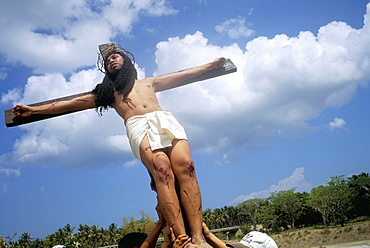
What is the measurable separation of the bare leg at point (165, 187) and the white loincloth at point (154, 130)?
0.28 ft

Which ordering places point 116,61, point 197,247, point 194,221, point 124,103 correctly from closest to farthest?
1. point 197,247
2. point 194,221
3. point 124,103
4. point 116,61

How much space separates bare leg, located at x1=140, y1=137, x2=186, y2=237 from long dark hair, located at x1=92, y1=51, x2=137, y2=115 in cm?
80

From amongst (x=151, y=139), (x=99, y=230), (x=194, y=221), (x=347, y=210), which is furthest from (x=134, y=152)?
(x=99, y=230)

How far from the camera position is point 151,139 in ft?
9.19

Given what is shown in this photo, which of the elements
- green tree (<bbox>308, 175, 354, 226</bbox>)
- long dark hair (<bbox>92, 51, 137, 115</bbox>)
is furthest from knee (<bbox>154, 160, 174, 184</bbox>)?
green tree (<bbox>308, 175, 354, 226</bbox>)

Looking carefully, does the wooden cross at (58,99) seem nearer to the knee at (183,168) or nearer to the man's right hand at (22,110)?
the man's right hand at (22,110)

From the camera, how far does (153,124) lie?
2.88 metres

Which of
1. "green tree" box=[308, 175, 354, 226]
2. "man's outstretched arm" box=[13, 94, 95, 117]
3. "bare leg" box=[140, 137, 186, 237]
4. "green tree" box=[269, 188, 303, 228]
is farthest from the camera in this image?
"green tree" box=[269, 188, 303, 228]

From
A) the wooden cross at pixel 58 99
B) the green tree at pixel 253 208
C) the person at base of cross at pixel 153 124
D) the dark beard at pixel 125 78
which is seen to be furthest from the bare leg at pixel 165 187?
the green tree at pixel 253 208

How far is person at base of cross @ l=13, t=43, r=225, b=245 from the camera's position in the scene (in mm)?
2628

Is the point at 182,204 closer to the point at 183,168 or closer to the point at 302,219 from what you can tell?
the point at 183,168

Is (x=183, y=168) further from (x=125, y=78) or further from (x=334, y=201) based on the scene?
(x=334, y=201)

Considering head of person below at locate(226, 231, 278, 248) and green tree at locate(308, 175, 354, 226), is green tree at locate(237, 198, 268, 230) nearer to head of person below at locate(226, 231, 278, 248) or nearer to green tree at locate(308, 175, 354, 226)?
green tree at locate(308, 175, 354, 226)

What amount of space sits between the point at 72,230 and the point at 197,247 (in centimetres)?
7744
